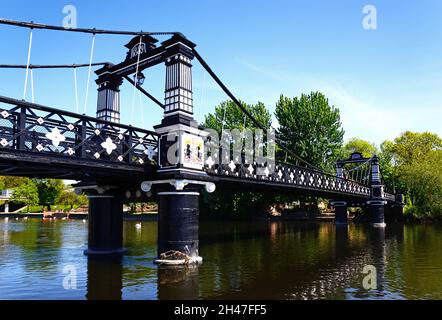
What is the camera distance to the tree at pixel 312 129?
56500 millimetres

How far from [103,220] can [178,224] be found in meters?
5.32

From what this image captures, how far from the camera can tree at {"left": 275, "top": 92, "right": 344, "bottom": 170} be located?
56500 mm

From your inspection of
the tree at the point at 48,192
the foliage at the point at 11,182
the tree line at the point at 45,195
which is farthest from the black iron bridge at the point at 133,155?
the foliage at the point at 11,182

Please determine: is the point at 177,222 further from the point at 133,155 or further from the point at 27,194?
the point at 27,194

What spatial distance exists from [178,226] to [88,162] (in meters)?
4.65

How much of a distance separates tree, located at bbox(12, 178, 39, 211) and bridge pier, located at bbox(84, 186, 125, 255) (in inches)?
2795

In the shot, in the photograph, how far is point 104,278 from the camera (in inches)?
571

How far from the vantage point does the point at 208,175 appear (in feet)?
63.5

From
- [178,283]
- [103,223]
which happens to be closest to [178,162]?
[178,283]

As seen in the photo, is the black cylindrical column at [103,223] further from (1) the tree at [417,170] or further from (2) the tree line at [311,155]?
(1) the tree at [417,170]

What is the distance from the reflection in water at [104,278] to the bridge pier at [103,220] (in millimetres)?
990
